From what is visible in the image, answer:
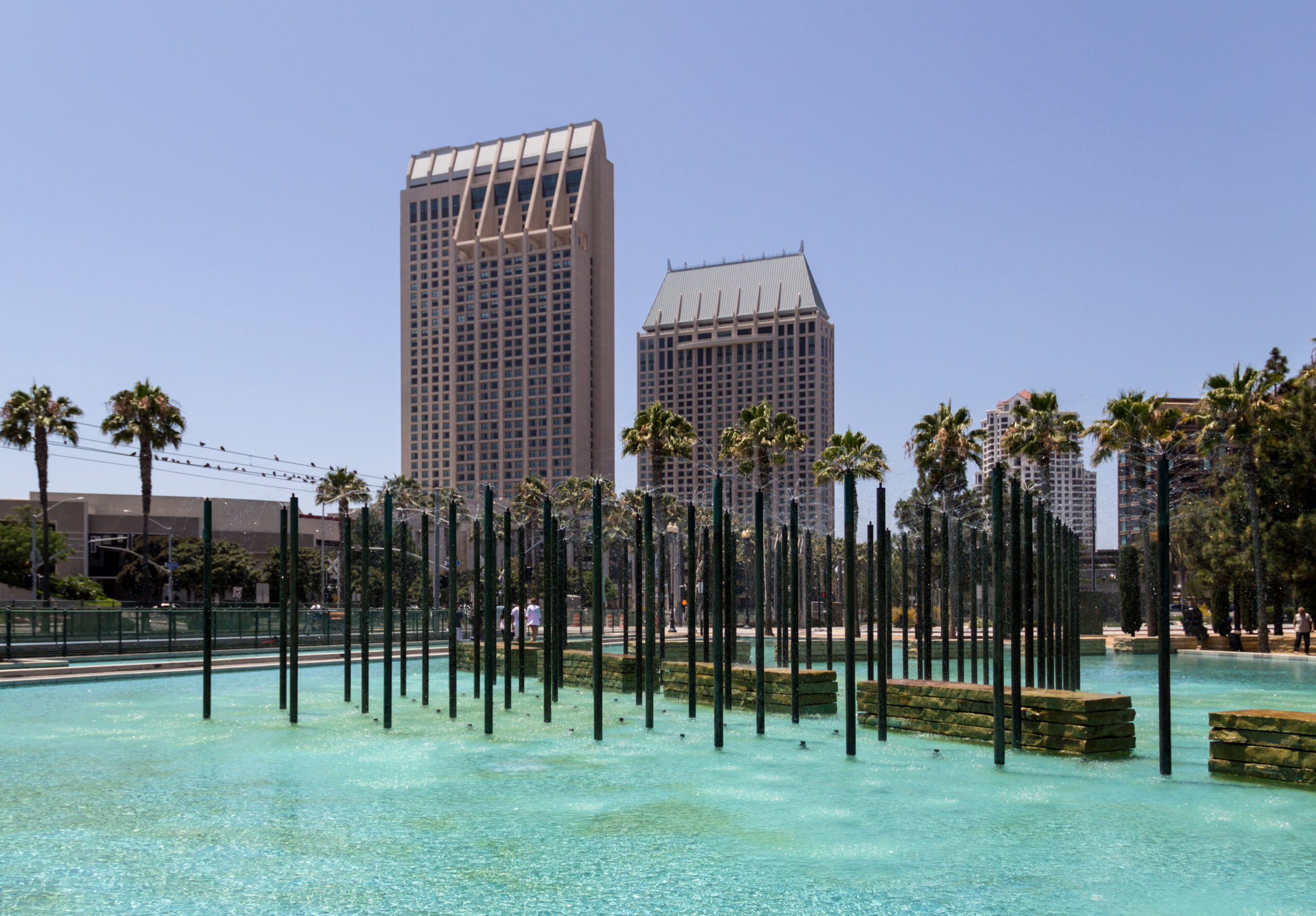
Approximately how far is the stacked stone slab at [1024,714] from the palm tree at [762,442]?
150 feet

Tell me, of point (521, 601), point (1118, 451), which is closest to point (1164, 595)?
point (521, 601)

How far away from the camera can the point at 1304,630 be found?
39.4 metres

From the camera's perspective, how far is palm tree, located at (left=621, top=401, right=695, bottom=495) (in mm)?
65562

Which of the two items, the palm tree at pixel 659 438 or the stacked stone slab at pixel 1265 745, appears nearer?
the stacked stone slab at pixel 1265 745

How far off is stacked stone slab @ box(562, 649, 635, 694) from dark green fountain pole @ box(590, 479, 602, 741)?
6.12 meters

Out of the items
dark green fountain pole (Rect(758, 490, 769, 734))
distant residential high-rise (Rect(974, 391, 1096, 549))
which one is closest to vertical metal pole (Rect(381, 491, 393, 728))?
dark green fountain pole (Rect(758, 490, 769, 734))

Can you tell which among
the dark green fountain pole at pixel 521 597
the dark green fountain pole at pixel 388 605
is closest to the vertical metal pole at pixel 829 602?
the dark green fountain pole at pixel 521 597

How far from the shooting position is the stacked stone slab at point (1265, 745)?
11.9m

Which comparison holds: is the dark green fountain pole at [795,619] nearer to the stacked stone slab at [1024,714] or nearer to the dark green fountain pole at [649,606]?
A: the stacked stone slab at [1024,714]

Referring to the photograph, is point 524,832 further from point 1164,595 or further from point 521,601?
point 521,601

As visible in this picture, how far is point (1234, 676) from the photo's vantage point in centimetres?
3127

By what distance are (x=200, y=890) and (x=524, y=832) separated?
2913mm

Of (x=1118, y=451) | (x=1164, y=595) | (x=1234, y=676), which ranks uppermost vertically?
(x=1118, y=451)

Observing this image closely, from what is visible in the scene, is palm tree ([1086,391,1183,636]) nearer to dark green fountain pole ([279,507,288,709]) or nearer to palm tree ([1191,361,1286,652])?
palm tree ([1191,361,1286,652])
